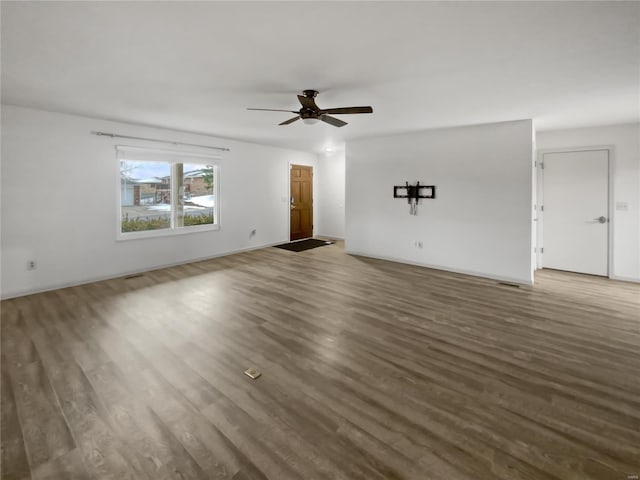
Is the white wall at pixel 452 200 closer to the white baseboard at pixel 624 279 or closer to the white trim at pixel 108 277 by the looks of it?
the white baseboard at pixel 624 279

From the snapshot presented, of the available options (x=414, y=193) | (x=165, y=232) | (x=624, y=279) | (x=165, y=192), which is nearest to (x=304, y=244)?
(x=414, y=193)

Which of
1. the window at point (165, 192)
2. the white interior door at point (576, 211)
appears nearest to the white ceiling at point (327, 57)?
the white interior door at point (576, 211)

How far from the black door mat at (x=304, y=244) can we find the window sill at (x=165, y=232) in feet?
6.08

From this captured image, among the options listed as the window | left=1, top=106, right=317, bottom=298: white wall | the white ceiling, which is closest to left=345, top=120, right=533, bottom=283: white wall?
the white ceiling

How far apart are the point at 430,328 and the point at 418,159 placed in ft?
12.0

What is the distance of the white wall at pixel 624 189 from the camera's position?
4719mm

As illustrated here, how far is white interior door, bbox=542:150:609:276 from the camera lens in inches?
197

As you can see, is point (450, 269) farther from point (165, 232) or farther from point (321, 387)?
point (165, 232)

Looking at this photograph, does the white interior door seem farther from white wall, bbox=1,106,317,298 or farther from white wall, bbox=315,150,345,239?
white wall, bbox=1,106,317,298

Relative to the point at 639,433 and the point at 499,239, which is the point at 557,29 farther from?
the point at 499,239

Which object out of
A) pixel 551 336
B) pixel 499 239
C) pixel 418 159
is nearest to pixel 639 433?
pixel 551 336

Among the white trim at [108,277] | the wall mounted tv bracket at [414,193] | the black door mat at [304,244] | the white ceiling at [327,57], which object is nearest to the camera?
the white ceiling at [327,57]

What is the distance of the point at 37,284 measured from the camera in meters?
4.22

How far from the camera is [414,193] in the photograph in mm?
5801
